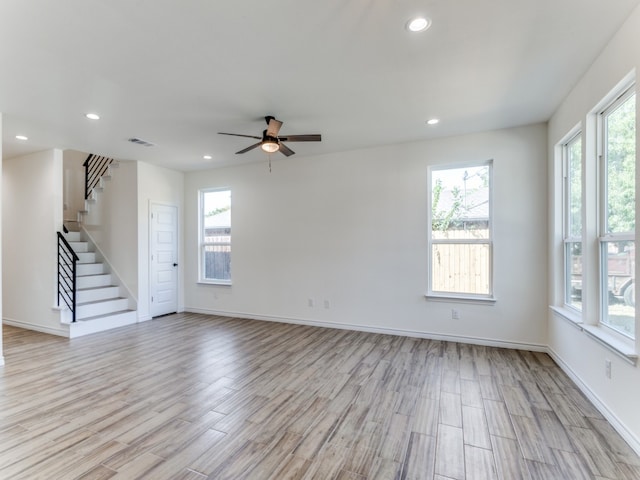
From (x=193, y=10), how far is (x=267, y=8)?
0.47m

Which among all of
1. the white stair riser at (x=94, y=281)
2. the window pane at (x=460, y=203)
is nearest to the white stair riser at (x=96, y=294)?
the white stair riser at (x=94, y=281)

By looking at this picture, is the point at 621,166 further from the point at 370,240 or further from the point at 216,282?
the point at 216,282

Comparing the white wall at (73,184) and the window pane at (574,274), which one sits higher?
the white wall at (73,184)

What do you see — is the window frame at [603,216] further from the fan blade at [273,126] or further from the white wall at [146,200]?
the white wall at [146,200]

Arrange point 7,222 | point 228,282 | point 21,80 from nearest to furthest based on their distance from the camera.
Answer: point 21,80, point 7,222, point 228,282

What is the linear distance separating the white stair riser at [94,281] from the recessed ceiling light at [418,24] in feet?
20.1

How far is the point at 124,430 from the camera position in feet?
7.52

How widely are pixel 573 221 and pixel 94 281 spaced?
7.23m

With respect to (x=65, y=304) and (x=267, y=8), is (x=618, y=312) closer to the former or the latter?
(x=267, y=8)

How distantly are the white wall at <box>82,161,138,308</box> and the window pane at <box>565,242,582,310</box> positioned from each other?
641 centimetres

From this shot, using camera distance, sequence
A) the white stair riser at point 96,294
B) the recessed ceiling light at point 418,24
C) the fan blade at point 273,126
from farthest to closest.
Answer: the white stair riser at point 96,294 → the fan blade at point 273,126 → the recessed ceiling light at point 418,24

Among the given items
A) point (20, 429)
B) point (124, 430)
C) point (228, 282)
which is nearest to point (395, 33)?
point (124, 430)

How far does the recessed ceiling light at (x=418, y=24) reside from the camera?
2.07 meters

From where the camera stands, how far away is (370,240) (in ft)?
16.0
